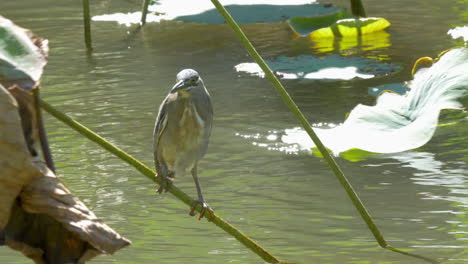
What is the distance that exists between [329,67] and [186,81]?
8.10 ft

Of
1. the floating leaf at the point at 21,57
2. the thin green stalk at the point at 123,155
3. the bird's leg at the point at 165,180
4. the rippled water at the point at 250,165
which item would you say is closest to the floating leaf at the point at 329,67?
the rippled water at the point at 250,165

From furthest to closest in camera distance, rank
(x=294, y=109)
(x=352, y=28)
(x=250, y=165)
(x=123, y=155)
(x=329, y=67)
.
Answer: (x=352, y=28) < (x=329, y=67) < (x=250, y=165) < (x=294, y=109) < (x=123, y=155)

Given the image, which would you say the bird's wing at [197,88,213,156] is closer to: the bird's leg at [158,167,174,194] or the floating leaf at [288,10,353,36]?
the bird's leg at [158,167,174,194]

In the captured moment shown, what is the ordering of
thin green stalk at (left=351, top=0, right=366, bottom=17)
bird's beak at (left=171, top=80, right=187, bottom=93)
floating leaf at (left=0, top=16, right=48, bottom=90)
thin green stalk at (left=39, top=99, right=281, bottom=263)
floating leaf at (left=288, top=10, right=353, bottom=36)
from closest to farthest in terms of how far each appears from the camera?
floating leaf at (left=0, top=16, right=48, bottom=90) → thin green stalk at (left=39, top=99, right=281, bottom=263) → bird's beak at (left=171, top=80, right=187, bottom=93) → floating leaf at (left=288, top=10, right=353, bottom=36) → thin green stalk at (left=351, top=0, right=366, bottom=17)

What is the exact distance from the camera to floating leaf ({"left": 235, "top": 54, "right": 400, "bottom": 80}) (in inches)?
165

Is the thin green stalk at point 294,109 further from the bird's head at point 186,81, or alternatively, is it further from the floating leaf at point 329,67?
the floating leaf at point 329,67

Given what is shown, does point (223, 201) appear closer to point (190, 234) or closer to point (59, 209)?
point (190, 234)

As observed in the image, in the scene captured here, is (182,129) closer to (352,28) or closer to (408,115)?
(408,115)

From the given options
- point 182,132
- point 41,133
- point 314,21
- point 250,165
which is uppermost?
point 41,133

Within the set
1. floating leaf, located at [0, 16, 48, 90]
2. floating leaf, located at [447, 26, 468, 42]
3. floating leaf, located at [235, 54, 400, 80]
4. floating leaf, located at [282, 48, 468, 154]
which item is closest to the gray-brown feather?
floating leaf, located at [282, 48, 468, 154]

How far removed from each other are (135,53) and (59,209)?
4.25 m

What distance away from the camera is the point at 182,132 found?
218 cm

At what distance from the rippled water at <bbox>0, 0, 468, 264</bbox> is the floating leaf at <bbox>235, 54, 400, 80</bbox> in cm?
10

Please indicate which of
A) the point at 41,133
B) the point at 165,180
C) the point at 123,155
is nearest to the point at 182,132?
the point at 165,180
